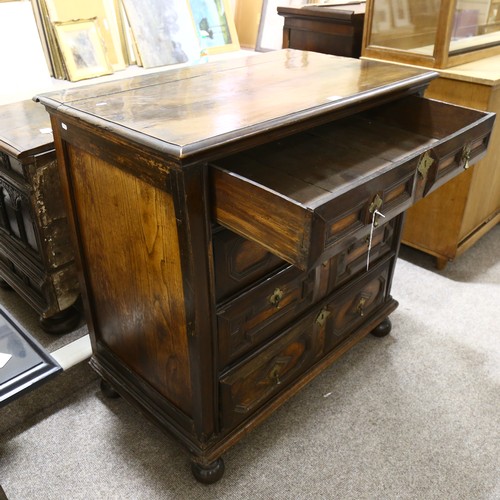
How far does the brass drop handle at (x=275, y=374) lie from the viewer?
1.26 m

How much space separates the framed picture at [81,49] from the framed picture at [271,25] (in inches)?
39.0

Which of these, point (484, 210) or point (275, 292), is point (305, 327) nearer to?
point (275, 292)

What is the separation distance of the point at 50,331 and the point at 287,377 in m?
0.79

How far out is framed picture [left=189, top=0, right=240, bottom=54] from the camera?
2.21 m

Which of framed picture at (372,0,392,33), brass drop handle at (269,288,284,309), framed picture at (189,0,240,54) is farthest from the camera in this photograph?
framed picture at (189,0,240,54)

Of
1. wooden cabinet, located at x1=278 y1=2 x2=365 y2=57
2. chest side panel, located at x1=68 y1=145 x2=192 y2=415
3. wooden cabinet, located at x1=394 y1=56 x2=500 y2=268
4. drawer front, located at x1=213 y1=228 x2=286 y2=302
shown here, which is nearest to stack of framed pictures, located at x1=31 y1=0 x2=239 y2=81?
wooden cabinet, located at x1=278 y1=2 x2=365 y2=57

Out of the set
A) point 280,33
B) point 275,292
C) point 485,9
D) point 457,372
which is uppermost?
point 485,9

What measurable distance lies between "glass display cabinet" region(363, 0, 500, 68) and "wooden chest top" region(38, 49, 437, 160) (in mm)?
474

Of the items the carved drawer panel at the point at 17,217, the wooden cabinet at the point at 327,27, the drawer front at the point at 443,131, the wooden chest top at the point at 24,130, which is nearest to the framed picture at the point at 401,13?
the wooden cabinet at the point at 327,27

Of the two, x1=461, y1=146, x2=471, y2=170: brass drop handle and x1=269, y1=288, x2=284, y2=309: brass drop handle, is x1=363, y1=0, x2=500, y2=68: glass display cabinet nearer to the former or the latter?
x1=461, y1=146, x2=471, y2=170: brass drop handle

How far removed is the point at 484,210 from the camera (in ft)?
6.77

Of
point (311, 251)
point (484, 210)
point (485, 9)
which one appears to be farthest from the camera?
point (484, 210)

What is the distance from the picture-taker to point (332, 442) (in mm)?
1346

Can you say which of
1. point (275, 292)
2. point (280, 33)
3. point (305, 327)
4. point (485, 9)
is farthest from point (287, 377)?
point (280, 33)
